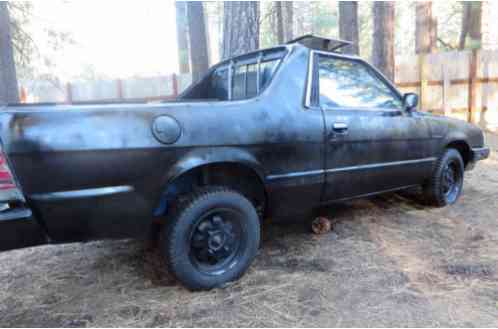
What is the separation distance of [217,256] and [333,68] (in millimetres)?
1930

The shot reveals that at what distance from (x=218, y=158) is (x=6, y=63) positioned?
6959 millimetres

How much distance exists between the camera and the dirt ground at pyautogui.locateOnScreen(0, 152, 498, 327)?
7.02 ft

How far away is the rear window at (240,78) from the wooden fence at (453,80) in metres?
7.78

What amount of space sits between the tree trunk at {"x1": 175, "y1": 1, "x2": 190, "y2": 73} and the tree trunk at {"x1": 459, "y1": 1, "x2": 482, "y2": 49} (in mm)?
10853

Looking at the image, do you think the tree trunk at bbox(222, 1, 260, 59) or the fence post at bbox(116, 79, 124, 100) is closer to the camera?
the tree trunk at bbox(222, 1, 260, 59)

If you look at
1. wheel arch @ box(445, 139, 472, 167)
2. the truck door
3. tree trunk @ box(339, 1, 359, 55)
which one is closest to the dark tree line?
tree trunk @ box(339, 1, 359, 55)

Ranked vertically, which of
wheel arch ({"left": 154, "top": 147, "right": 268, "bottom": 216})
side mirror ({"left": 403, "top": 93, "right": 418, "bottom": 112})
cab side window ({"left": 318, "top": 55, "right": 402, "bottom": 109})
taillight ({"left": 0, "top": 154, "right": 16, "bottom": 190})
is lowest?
wheel arch ({"left": 154, "top": 147, "right": 268, "bottom": 216})

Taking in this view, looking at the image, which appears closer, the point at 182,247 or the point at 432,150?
the point at 182,247

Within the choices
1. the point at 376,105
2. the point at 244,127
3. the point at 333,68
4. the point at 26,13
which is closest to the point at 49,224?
the point at 244,127

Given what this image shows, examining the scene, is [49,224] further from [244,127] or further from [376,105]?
[376,105]

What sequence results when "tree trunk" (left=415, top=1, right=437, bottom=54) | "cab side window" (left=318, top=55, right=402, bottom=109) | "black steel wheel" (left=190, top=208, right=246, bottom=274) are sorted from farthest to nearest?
"tree trunk" (left=415, top=1, right=437, bottom=54), "cab side window" (left=318, top=55, right=402, bottom=109), "black steel wheel" (left=190, top=208, right=246, bottom=274)

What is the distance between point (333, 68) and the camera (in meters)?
3.25

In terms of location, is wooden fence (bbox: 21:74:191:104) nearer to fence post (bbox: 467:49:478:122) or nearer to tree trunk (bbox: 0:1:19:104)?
tree trunk (bbox: 0:1:19:104)

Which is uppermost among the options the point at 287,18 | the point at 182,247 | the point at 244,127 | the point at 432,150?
the point at 287,18
